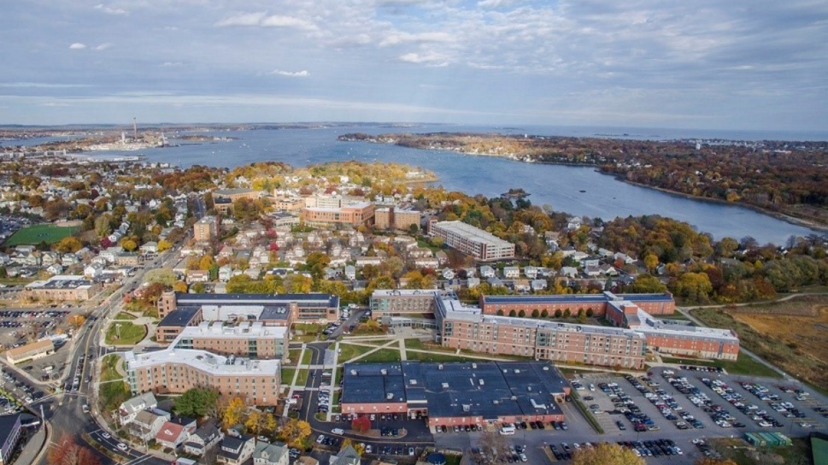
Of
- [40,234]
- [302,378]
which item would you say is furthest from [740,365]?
[40,234]

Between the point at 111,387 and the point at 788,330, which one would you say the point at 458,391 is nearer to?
the point at 111,387

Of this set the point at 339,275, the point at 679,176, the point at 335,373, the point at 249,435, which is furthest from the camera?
the point at 679,176

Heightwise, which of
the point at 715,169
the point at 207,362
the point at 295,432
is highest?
the point at 715,169

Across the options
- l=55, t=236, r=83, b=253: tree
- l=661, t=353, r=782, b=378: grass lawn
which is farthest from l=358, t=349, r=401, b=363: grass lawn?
l=55, t=236, r=83, b=253: tree

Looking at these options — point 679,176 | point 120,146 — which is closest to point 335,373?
point 679,176

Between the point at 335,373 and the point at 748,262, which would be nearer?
the point at 335,373

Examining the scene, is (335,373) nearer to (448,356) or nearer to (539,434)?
(448,356)

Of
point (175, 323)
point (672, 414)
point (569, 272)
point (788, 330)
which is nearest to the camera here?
point (672, 414)
